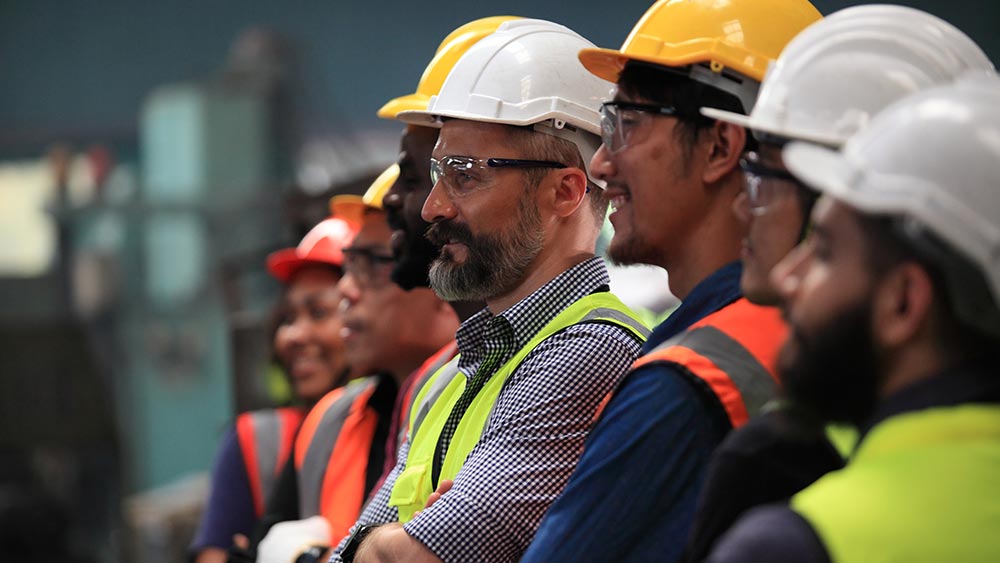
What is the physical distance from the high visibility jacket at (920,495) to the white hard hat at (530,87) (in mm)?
1483

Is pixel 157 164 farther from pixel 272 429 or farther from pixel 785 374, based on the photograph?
pixel 785 374

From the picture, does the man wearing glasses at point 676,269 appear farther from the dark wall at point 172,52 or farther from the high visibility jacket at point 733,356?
the dark wall at point 172,52

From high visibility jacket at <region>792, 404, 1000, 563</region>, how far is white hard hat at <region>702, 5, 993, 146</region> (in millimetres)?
507

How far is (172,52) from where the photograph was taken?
11.3 m

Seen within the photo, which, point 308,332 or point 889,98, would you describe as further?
point 308,332

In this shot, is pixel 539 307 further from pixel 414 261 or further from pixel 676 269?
pixel 414 261

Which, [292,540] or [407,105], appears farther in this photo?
[292,540]

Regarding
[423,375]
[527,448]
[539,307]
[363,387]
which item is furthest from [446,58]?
[527,448]

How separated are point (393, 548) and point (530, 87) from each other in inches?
39.7

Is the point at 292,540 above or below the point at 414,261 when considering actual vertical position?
below

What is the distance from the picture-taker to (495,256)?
9.26ft

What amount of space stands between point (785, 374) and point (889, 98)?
1.55 feet

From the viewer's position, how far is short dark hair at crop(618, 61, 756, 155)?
227 cm

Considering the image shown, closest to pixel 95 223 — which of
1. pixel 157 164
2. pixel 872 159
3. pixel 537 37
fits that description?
pixel 157 164
